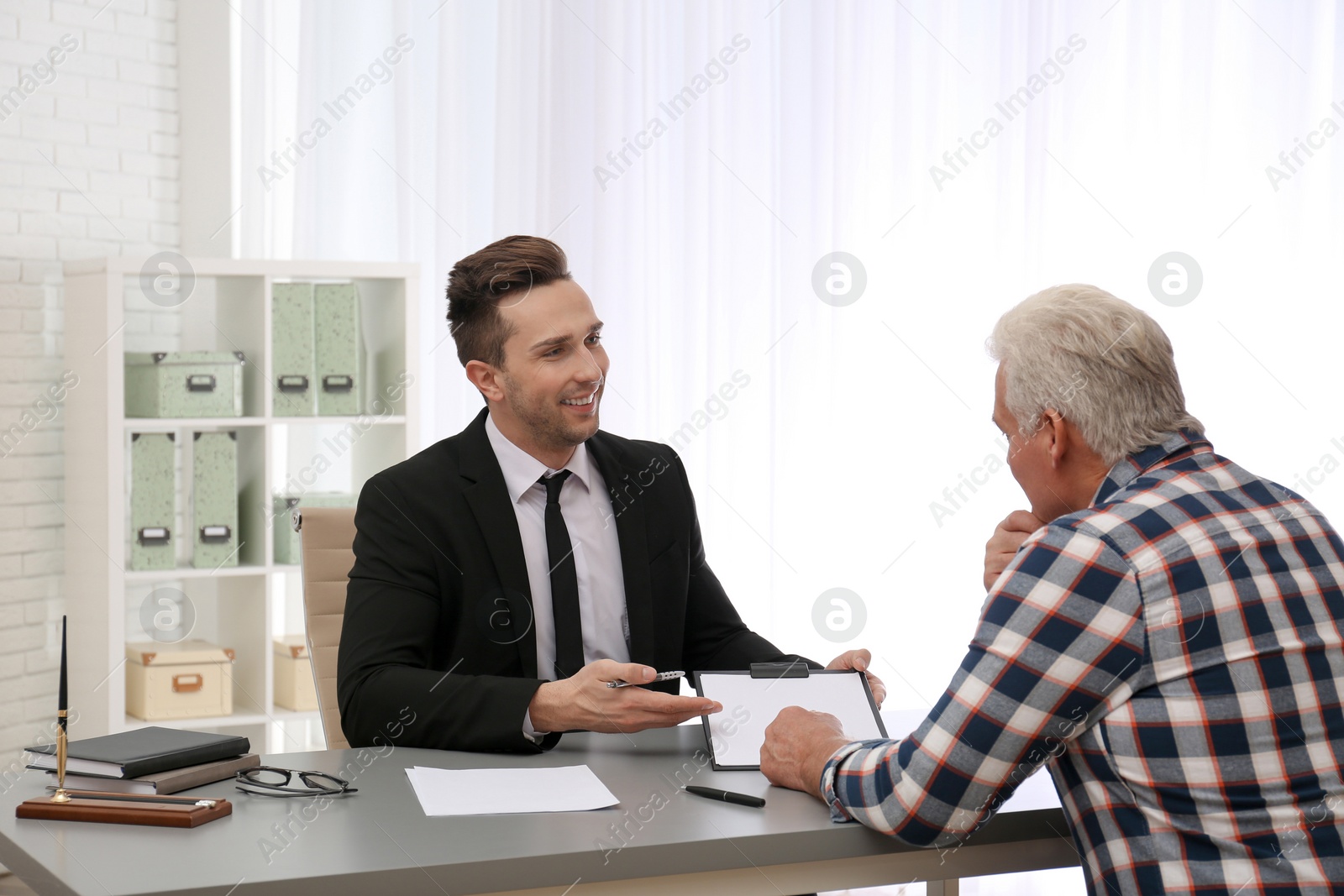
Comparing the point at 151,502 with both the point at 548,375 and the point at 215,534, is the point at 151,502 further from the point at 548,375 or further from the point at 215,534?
the point at 548,375

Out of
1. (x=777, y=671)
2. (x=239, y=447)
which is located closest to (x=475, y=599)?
(x=777, y=671)

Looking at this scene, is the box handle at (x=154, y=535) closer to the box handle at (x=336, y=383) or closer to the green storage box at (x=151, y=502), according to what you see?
the green storage box at (x=151, y=502)

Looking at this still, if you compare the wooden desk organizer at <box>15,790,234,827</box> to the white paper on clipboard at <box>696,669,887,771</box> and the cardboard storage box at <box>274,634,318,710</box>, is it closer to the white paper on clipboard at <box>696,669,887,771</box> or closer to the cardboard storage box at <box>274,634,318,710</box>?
the white paper on clipboard at <box>696,669,887,771</box>

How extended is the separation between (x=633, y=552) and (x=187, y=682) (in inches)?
77.7

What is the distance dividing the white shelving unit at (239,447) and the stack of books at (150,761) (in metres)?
2.05

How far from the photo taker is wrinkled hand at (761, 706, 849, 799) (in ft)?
4.94

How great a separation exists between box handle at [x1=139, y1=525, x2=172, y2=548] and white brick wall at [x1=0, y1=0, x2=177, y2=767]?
0.63 meters

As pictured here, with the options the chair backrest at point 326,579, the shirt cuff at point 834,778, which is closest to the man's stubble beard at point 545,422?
the chair backrest at point 326,579

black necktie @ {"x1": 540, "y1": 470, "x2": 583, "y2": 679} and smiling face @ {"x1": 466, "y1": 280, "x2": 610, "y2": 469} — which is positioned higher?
smiling face @ {"x1": 466, "y1": 280, "x2": 610, "y2": 469}

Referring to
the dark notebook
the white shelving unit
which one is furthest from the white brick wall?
the dark notebook

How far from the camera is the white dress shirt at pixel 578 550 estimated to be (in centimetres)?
204

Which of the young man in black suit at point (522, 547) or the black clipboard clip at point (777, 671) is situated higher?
the young man in black suit at point (522, 547)

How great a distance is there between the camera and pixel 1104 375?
142 centimetres

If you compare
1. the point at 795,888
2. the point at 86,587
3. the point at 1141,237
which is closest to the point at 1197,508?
the point at 795,888
